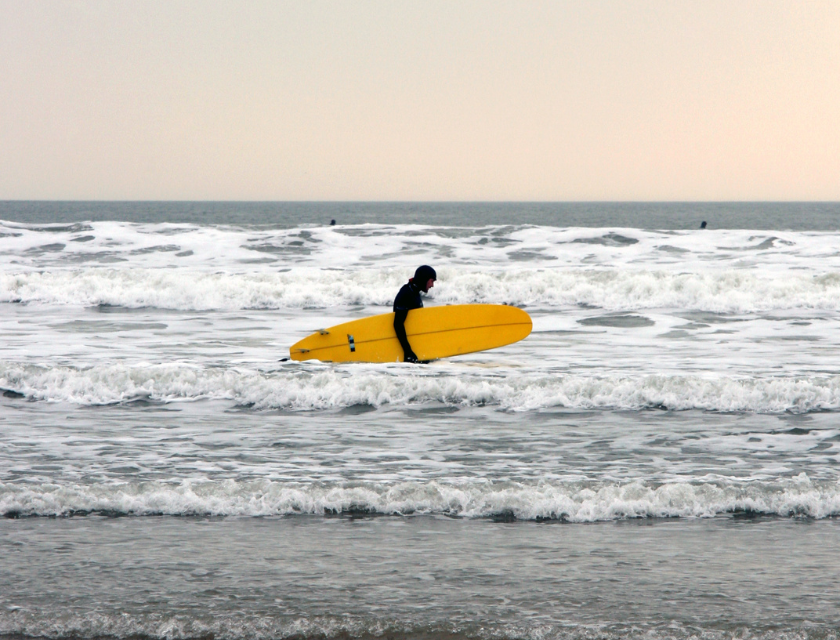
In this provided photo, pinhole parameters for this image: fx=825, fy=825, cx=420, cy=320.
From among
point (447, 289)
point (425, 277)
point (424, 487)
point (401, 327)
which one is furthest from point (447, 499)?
point (447, 289)

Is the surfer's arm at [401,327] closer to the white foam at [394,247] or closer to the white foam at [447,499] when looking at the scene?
the white foam at [447,499]

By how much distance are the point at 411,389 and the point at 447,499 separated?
3.00 meters

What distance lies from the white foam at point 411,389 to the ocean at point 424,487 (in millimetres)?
24

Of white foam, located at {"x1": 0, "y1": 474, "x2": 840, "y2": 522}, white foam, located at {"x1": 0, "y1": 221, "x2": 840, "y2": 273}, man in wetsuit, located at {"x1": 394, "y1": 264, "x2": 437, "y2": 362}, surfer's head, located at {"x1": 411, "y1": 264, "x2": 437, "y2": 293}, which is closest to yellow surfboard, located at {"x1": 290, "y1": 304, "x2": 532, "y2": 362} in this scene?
man in wetsuit, located at {"x1": 394, "y1": 264, "x2": 437, "y2": 362}

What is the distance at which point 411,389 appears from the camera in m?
7.60

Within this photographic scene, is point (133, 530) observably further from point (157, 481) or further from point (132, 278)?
point (132, 278)

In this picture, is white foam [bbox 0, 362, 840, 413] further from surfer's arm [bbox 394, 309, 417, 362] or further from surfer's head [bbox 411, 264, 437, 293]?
surfer's arm [bbox 394, 309, 417, 362]

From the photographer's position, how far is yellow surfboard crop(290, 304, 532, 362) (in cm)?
972

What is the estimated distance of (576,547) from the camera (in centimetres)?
399

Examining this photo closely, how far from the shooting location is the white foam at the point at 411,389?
7223 millimetres

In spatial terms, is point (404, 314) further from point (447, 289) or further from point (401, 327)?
point (447, 289)

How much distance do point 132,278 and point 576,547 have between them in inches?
586

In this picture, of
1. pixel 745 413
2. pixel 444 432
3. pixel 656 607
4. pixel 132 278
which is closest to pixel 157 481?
pixel 444 432

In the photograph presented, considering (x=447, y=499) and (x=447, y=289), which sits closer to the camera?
(x=447, y=499)
